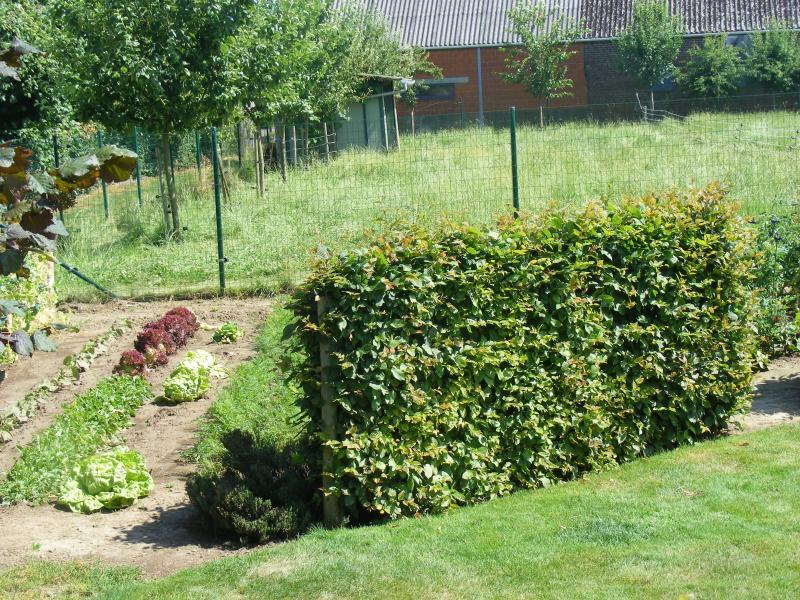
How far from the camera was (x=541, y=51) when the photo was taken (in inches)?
1580

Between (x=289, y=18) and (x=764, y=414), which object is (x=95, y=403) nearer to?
(x=764, y=414)

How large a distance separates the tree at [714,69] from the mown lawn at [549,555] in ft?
117

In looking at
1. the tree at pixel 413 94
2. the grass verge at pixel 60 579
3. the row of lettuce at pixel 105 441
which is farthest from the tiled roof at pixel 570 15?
the grass verge at pixel 60 579

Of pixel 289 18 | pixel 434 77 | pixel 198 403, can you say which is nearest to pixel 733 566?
pixel 198 403

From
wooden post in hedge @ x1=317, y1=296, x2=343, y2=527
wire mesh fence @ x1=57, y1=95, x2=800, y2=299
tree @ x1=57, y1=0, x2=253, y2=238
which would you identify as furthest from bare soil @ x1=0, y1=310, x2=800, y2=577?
tree @ x1=57, y1=0, x2=253, y2=238

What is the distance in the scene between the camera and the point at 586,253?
22.9ft

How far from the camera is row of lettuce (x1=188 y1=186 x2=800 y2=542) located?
6059 millimetres

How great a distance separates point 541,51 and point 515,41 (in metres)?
2.90

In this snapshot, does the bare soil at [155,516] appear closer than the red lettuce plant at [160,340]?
Yes

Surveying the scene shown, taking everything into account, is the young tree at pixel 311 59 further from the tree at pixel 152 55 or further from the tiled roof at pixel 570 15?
the tiled roof at pixel 570 15

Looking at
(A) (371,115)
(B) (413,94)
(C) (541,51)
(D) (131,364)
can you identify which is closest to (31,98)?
(D) (131,364)

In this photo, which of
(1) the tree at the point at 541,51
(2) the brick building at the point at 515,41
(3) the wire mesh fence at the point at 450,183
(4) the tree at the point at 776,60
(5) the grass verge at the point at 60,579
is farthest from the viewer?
(2) the brick building at the point at 515,41

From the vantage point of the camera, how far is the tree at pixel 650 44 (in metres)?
40.2

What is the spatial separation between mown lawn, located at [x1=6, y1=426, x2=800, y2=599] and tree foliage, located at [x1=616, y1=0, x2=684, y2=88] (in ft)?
120
